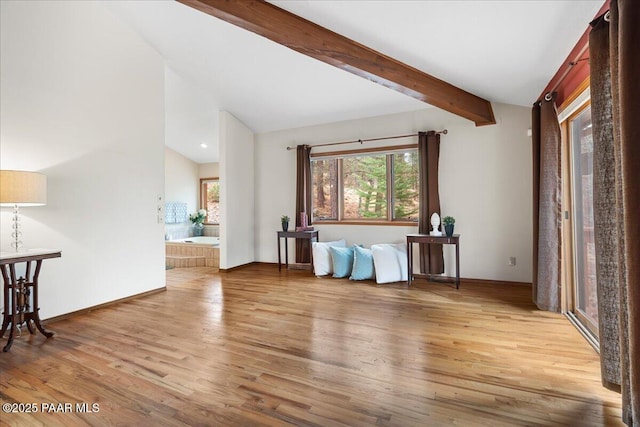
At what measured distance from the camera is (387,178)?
16.6 feet

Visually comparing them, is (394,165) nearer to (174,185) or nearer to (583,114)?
(583,114)

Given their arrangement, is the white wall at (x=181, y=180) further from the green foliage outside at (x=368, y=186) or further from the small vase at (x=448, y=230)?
the small vase at (x=448, y=230)

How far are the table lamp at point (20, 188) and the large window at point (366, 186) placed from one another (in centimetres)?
379

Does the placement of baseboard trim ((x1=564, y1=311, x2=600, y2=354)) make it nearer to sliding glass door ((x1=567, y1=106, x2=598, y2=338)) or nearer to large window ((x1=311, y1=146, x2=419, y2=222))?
sliding glass door ((x1=567, y1=106, x2=598, y2=338))

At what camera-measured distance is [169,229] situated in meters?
7.68

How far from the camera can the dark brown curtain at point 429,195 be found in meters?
4.48

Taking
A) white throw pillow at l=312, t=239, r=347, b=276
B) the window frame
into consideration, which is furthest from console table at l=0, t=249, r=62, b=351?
the window frame

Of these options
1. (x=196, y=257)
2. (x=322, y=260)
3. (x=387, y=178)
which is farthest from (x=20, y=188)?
(x=387, y=178)

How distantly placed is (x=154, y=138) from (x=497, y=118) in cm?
473

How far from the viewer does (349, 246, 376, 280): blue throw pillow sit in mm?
4598

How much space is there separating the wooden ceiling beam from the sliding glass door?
4.29 feet

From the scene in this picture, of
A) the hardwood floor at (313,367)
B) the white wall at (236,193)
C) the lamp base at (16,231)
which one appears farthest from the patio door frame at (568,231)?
the lamp base at (16,231)

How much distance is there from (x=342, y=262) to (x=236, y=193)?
2.29m

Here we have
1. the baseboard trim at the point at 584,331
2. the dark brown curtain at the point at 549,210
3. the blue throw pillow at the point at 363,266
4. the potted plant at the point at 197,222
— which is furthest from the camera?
the potted plant at the point at 197,222
